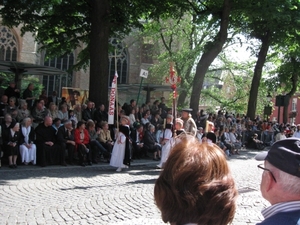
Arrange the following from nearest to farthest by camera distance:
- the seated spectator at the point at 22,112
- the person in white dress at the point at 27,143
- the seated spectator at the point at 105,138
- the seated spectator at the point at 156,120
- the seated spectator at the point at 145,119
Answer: the person in white dress at the point at 27,143 < the seated spectator at the point at 22,112 < the seated spectator at the point at 105,138 < the seated spectator at the point at 145,119 < the seated spectator at the point at 156,120

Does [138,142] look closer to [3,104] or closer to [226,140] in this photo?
[3,104]

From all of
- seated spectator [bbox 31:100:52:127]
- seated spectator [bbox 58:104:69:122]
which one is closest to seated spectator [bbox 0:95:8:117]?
seated spectator [bbox 31:100:52:127]

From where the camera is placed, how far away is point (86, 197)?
8.07 m

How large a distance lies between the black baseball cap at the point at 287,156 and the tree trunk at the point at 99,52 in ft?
51.0

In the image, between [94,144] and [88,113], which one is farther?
[88,113]

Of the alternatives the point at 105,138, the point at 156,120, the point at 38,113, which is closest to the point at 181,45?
the point at 156,120

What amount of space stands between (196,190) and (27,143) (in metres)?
11.2

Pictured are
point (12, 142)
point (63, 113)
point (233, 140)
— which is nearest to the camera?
point (12, 142)

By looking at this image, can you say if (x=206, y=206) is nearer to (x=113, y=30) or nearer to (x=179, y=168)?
(x=179, y=168)

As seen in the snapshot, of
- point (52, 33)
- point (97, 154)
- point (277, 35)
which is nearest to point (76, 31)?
point (52, 33)

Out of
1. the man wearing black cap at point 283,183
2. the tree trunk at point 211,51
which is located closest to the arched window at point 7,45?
the tree trunk at point 211,51

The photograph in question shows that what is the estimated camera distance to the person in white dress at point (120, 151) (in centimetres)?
1236

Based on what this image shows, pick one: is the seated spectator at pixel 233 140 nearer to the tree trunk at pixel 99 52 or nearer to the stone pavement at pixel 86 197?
the tree trunk at pixel 99 52

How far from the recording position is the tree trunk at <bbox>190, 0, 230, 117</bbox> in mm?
20011
